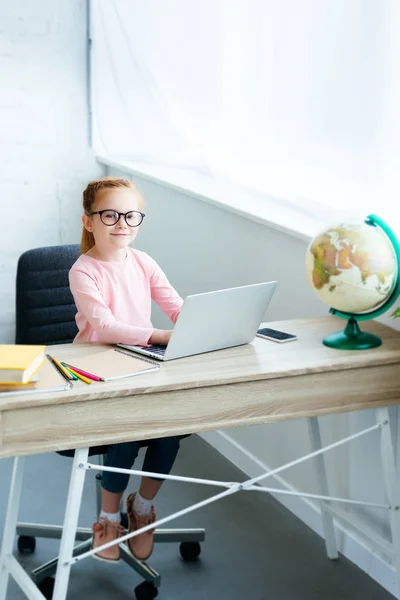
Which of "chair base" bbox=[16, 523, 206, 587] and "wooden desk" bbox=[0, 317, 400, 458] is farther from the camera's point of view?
"chair base" bbox=[16, 523, 206, 587]

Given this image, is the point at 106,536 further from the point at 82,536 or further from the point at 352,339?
the point at 352,339

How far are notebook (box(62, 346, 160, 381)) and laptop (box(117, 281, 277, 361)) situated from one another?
0.15 feet

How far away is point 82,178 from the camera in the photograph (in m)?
4.28

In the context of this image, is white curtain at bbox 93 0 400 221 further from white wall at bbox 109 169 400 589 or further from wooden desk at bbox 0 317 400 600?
wooden desk at bbox 0 317 400 600

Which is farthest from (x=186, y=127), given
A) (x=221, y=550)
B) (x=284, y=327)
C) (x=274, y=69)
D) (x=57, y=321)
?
(x=221, y=550)

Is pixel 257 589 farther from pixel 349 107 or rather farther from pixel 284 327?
pixel 349 107

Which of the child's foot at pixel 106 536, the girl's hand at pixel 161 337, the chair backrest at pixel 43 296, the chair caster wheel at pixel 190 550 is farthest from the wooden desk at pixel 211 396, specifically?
the chair caster wheel at pixel 190 550

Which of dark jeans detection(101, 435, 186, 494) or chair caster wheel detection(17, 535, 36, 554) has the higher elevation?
dark jeans detection(101, 435, 186, 494)

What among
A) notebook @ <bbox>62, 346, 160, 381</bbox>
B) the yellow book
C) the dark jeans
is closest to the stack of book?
the yellow book

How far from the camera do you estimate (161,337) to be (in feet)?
6.85

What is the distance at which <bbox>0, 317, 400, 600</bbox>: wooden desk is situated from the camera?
1.73 metres

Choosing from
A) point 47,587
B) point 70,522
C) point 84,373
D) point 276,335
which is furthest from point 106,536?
point 276,335

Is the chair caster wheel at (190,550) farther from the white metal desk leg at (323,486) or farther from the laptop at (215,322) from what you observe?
the laptop at (215,322)

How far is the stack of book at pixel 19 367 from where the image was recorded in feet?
5.58
